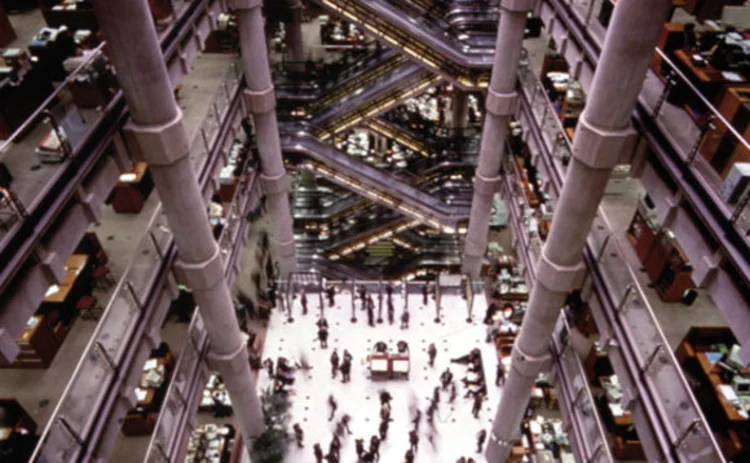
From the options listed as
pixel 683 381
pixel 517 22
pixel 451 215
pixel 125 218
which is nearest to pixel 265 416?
pixel 125 218

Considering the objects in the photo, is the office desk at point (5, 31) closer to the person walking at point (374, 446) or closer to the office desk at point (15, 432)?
the office desk at point (15, 432)

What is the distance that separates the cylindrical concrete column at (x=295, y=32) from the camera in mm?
19469

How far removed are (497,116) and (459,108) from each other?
7.15 metres

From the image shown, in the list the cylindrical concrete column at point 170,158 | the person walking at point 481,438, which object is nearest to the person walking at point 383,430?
the person walking at point 481,438

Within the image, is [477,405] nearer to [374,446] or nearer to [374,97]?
[374,446]

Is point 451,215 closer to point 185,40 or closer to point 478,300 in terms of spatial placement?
point 478,300

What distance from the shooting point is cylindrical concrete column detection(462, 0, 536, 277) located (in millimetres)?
12102

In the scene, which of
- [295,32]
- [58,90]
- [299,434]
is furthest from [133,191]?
[295,32]

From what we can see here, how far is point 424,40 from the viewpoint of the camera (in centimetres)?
1496

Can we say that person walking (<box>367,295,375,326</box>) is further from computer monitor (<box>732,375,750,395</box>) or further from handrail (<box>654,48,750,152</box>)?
handrail (<box>654,48,750,152</box>)

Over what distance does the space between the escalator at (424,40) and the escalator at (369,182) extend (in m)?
3.79

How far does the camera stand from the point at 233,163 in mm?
15336

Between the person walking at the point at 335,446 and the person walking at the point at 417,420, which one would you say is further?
the person walking at the point at 417,420

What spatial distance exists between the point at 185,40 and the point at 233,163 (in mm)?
5527
